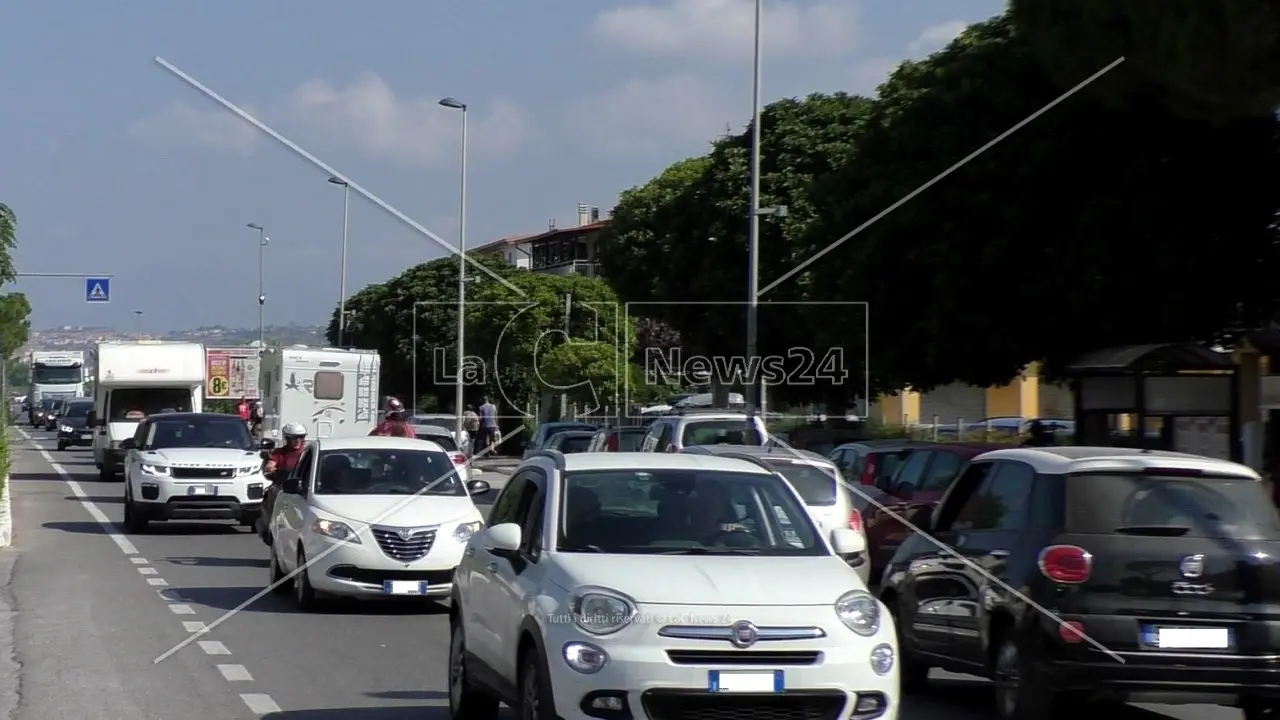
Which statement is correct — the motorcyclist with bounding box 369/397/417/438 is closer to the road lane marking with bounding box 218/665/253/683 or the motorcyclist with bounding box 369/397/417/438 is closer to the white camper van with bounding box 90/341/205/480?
the road lane marking with bounding box 218/665/253/683

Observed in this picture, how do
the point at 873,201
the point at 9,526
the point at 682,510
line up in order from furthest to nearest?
the point at 873,201 < the point at 9,526 < the point at 682,510

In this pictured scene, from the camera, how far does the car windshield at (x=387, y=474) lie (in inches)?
669

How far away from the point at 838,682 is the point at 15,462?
148ft

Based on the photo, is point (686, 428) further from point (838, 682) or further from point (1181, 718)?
point (838, 682)

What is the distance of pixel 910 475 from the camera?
64.1 ft

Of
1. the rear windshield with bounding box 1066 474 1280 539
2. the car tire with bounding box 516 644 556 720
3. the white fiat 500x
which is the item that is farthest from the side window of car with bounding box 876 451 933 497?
the car tire with bounding box 516 644 556 720

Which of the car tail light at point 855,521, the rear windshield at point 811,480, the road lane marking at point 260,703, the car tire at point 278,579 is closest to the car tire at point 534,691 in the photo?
the road lane marking at point 260,703

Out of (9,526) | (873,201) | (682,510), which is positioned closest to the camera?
(682,510)

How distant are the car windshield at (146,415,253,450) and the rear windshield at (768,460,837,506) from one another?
503 inches

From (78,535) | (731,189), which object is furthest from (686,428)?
(731,189)

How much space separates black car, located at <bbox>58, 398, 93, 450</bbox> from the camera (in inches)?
2370

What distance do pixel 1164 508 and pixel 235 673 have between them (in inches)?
246

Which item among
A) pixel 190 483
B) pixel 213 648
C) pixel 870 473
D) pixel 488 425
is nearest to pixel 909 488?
pixel 870 473

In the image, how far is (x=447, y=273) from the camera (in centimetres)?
8231
